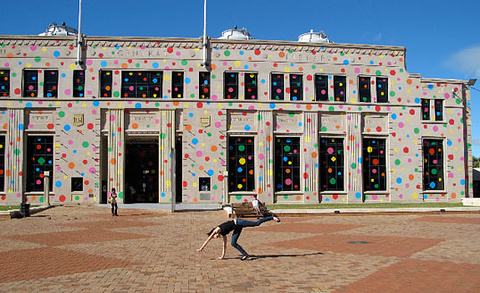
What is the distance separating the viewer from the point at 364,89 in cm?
3775

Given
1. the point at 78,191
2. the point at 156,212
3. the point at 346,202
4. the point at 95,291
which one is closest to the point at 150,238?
the point at 95,291

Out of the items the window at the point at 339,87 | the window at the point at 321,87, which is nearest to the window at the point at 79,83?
the window at the point at 321,87

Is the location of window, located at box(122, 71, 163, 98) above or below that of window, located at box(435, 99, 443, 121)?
above

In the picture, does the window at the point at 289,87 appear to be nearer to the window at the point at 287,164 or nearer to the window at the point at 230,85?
the window at the point at 230,85

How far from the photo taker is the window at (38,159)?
3453 centimetres

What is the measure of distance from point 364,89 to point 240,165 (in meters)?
11.9

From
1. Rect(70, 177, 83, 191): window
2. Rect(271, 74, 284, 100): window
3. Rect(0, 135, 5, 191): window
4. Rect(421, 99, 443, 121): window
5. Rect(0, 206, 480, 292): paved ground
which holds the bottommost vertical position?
Rect(0, 206, 480, 292): paved ground

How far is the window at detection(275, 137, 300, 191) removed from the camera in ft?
119

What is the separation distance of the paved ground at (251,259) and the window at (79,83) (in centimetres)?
1618

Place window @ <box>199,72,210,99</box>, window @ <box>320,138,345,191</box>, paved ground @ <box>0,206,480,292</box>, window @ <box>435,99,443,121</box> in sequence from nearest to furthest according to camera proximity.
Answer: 1. paved ground @ <box>0,206,480,292</box>
2. window @ <box>199,72,210,99</box>
3. window @ <box>320,138,345,191</box>
4. window @ <box>435,99,443,121</box>

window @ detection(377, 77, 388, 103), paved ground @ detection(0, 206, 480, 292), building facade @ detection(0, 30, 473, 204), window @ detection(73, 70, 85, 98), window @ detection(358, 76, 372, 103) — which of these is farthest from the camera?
window @ detection(377, 77, 388, 103)

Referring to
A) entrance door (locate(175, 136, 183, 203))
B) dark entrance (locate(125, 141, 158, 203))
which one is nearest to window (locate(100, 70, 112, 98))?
dark entrance (locate(125, 141, 158, 203))

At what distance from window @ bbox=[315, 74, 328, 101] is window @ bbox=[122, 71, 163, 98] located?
40.3 ft

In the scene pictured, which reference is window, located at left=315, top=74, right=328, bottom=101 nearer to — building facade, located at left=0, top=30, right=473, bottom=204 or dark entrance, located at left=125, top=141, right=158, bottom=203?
building facade, located at left=0, top=30, right=473, bottom=204
